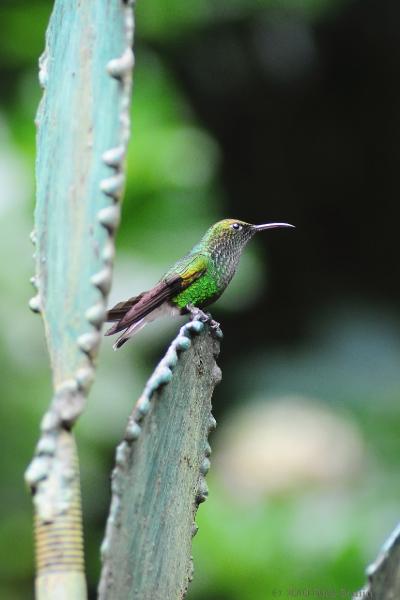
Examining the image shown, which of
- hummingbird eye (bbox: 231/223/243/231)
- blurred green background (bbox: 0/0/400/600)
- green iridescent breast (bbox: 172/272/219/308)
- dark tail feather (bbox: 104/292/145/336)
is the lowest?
dark tail feather (bbox: 104/292/145/336)

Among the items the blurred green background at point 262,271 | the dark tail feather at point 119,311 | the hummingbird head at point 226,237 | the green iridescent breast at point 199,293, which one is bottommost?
the dark tail feather at point 119,311

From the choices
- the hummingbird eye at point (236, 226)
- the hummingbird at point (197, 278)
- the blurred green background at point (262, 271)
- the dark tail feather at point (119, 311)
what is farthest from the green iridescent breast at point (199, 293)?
the blurred green background at point (262, 271)

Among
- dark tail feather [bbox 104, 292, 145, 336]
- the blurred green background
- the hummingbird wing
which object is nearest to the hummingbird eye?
the hummingbird wing

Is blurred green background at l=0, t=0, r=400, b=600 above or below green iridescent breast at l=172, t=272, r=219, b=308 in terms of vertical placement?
above

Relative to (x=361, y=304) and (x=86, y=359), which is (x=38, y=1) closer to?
(x=361, y=304)

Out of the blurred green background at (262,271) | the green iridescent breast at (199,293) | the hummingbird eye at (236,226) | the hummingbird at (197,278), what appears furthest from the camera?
the blurred green background at (262,271)

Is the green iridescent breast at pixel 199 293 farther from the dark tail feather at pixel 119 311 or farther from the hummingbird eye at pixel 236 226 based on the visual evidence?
the dark tail feather at pixel 119 311

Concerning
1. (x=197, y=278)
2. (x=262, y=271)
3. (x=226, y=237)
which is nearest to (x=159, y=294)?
(x=197, y=278)

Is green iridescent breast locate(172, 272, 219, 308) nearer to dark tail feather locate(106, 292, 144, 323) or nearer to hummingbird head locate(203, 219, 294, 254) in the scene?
hummingbird head locate(203, 219, 294, 254)

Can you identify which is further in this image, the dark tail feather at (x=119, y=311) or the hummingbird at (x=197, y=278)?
the hummingbird at (x=197, y=278)
